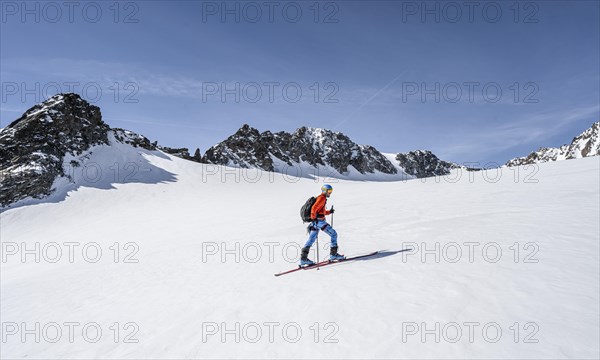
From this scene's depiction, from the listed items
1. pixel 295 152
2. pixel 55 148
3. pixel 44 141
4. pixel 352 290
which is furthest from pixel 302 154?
pixel 352 290

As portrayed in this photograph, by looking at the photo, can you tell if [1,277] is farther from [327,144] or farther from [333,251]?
[327,144]

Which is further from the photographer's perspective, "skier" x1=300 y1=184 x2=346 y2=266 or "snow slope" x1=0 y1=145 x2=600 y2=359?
"skier" x1=300 y1=184 x2=346 y2=266

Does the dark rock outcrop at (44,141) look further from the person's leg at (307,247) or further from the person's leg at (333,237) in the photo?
the person's leg at (333,237)

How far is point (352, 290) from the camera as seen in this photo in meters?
6.75

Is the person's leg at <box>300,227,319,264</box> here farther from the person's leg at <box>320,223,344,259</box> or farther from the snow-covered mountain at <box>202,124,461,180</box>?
the snow-covered mountain at <box>202,124,461,180</box>

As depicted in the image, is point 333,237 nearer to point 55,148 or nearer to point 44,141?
point 55,148

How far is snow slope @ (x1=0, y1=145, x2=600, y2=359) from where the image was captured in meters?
4.87

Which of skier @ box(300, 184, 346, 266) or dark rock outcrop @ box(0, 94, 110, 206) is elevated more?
dark rock outcrop @ box(0, 94, 110, 206)

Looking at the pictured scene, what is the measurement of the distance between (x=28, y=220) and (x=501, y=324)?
35.8 meters

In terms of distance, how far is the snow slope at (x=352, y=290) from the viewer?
4867 millimetres

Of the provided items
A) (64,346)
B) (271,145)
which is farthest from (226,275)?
(271,145)

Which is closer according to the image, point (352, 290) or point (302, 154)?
point (352, 290)

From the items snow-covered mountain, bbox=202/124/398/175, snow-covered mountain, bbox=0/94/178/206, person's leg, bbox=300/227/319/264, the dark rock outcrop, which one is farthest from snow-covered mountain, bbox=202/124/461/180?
person's leg, bbox=300/227/319/264

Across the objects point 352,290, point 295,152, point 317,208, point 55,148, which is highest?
point 295,152
